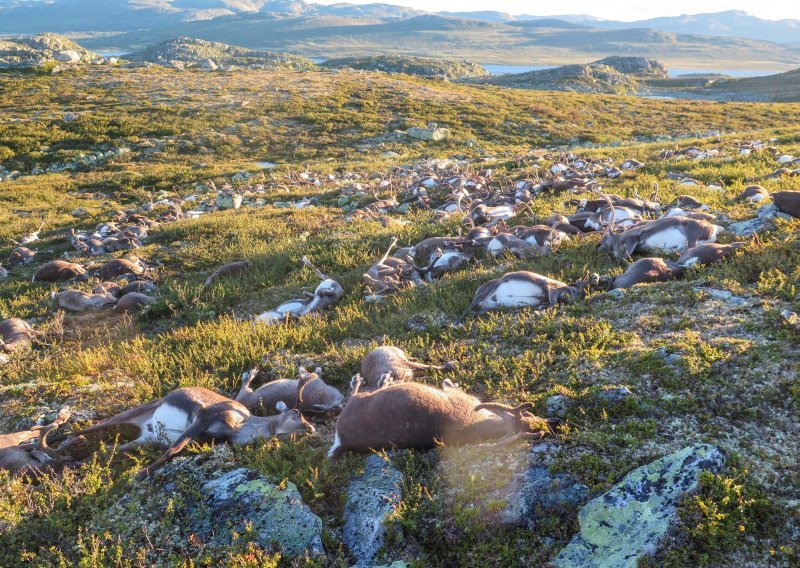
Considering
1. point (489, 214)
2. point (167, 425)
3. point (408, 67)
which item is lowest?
point (167, 425)

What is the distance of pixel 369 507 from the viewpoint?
358cm

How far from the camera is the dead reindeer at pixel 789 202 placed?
781 cm

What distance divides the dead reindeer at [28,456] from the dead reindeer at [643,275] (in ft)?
21.0

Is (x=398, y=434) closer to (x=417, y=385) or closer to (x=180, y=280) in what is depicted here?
(x=417, y=385)

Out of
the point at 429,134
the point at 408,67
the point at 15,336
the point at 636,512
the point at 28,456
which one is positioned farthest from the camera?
the point at 408,67

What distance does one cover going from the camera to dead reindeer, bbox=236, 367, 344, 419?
4879mm

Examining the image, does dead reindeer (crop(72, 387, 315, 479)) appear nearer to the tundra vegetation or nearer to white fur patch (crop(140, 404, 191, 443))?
white fur patch (crop(140, 404, 191, 443))

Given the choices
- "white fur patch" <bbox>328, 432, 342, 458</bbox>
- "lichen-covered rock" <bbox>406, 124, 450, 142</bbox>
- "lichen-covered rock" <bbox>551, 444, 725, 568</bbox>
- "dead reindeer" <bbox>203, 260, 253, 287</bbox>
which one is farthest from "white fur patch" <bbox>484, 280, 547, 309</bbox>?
"lichen-covered rock" <bbox>406, 124, 450, 142</bbox>

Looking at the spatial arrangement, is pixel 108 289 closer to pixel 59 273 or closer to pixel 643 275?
pixel 59 273

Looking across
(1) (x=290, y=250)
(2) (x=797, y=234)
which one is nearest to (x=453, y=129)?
(1) (x=290, y=250)

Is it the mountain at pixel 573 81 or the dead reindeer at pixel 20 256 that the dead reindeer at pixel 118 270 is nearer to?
the dead reindeer at pixel 20 256

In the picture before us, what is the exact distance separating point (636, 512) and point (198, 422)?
359cm

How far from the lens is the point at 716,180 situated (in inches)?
523

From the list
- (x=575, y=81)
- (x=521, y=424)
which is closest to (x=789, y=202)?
(x=521, y=424)
